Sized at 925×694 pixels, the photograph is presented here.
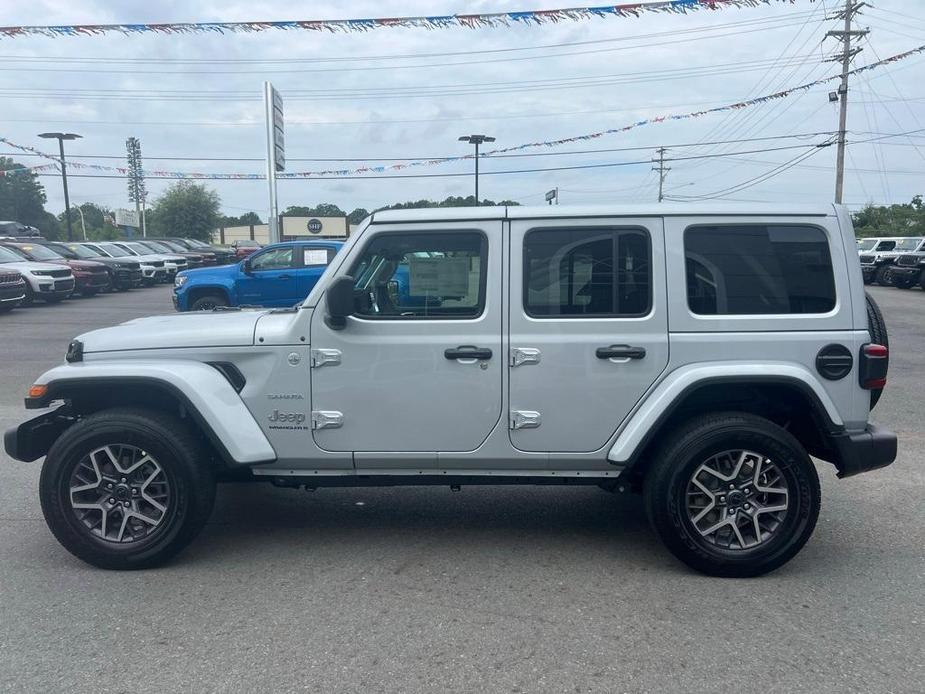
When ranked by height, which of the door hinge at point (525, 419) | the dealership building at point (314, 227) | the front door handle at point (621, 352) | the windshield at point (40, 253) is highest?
the dealership building at point (314, 227)

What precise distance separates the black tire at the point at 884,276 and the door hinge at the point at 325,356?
1152 inches

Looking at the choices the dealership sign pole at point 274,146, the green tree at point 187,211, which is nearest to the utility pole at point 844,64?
the dealership sign pole at point 274,146

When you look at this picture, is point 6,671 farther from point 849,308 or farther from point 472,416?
point 849,308

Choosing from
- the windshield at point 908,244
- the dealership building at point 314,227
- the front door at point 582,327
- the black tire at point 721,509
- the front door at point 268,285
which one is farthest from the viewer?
the dealership building at point 314,227

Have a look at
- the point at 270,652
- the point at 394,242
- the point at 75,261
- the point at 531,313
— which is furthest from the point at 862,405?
the point at 75,261

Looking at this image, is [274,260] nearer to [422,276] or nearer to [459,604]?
[422,276]

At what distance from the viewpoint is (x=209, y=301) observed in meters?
14.8

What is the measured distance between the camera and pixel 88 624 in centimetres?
375

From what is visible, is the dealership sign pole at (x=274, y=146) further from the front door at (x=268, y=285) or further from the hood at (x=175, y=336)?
the hood at (x=175, y=336)

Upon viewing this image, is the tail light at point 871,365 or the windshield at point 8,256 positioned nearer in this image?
the tail light at point 871,365

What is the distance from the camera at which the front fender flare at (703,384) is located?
164 inches

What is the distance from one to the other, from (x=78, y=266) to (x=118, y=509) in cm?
2100

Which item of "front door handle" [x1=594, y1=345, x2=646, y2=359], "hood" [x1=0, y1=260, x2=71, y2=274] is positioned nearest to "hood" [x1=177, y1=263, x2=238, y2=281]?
"hood" [x1=0, y1=260, x2=71, y2=274]

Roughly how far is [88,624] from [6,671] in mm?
441
